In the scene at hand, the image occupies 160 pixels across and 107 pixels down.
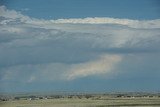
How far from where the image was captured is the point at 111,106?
52281 mm

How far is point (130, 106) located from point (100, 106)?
3.57 m

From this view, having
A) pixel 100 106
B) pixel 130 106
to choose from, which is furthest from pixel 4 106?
pixel 130 106

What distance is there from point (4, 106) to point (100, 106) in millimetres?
11450

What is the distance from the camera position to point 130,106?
51.4 metres

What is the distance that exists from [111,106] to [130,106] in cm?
234

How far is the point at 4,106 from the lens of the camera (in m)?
52.4

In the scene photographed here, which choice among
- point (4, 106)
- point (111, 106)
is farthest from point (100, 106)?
point (4, 106)

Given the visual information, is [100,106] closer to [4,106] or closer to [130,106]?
[130,106]

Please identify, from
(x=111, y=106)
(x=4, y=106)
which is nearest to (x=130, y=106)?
(x=111, y=106)

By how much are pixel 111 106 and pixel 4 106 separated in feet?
41.9

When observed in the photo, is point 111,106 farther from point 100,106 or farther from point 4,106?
point 4,106

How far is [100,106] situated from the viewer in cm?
5222
